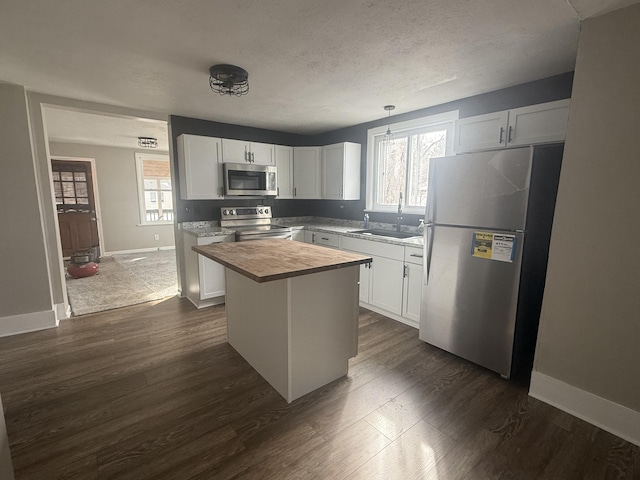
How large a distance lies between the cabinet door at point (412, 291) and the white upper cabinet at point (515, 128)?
1.19m

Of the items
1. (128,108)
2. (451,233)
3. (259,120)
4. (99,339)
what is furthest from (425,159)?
(99,339)

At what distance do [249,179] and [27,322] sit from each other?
2806 mm

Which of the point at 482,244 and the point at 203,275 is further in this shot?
the point at 203,275

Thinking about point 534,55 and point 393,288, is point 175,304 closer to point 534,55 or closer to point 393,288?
point 393,288

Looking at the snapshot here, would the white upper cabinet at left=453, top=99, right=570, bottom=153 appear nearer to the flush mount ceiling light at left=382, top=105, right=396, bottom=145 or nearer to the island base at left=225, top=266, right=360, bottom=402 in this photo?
the flush mount ceiling light at left=382, top=105, right=396, bottom=145

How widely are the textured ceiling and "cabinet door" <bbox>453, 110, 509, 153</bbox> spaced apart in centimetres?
32

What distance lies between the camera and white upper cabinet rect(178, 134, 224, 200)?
3.69m

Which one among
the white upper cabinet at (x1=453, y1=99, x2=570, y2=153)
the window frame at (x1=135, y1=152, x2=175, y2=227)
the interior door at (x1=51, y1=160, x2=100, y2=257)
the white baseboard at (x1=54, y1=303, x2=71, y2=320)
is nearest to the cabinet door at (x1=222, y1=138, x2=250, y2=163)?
the white baseboard at (x1=54, y1=303, x2=71, y2=320)

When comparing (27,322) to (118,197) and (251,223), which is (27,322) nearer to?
(251,223)

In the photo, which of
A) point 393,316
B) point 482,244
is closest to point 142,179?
point 393,316

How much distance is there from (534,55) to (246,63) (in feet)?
6.75

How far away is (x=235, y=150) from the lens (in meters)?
4.03

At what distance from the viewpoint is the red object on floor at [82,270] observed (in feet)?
15.7

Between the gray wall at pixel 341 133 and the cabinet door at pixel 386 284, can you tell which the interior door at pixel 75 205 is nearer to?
the gray wall at pixel 341 133
